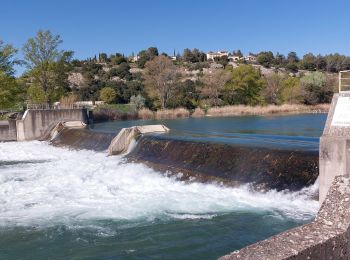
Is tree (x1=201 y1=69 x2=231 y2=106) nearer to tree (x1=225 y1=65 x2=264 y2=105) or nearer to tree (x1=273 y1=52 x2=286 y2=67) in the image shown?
tree (x1=225 y1=65 x2=264 y2=105)

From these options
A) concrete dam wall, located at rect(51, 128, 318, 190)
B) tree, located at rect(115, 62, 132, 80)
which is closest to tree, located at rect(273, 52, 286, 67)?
tree, located at rect(115, 62, 132, 80)

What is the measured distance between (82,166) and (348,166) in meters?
11.0

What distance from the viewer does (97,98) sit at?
70.2 metres

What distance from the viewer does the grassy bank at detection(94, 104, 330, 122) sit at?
49.6 meters

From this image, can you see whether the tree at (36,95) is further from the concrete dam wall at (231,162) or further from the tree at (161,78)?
the tree at (161,78)

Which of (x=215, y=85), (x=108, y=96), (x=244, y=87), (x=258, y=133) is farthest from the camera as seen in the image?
(x=244, y=87)

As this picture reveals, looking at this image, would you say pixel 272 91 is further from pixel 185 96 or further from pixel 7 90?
pixel 7 90

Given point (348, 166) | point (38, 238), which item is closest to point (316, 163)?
point (348, 166)

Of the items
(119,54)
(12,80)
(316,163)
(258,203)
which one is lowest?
(258,203)

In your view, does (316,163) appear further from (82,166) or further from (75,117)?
(75,117)

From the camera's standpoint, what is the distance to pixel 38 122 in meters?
29.0

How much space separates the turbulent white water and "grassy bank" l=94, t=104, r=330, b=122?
108 ft

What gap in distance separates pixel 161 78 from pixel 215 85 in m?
9.12

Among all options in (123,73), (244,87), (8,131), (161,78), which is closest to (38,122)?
(8,131)
